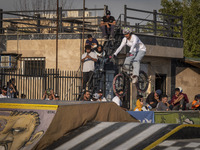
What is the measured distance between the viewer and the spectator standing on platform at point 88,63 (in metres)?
18.7

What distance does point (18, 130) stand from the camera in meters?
5.04

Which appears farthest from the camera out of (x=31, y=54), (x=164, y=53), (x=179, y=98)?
(x=164, y=53)

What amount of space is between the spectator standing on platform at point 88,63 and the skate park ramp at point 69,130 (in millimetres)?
13001

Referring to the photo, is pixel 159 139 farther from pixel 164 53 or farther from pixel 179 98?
pixel 164 53

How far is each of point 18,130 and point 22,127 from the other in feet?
0.18

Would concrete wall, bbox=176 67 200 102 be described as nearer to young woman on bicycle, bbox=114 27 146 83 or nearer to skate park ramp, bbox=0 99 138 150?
young woman on bicycle, bbox=114 27 146 83

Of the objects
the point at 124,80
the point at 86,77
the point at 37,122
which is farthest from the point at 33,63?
the point at 37,122

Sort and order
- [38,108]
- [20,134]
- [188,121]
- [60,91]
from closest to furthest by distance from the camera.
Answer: [20,134] < [38,108] < [188,121] < [60,91]

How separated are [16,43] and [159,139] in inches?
782

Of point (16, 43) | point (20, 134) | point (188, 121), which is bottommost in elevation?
point (188, 121)

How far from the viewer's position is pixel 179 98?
1661cm

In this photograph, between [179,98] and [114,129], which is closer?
[114,129]

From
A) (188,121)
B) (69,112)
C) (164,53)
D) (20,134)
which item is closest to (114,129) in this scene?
(69,112)

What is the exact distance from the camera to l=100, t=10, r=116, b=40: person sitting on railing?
19734 millimetres
